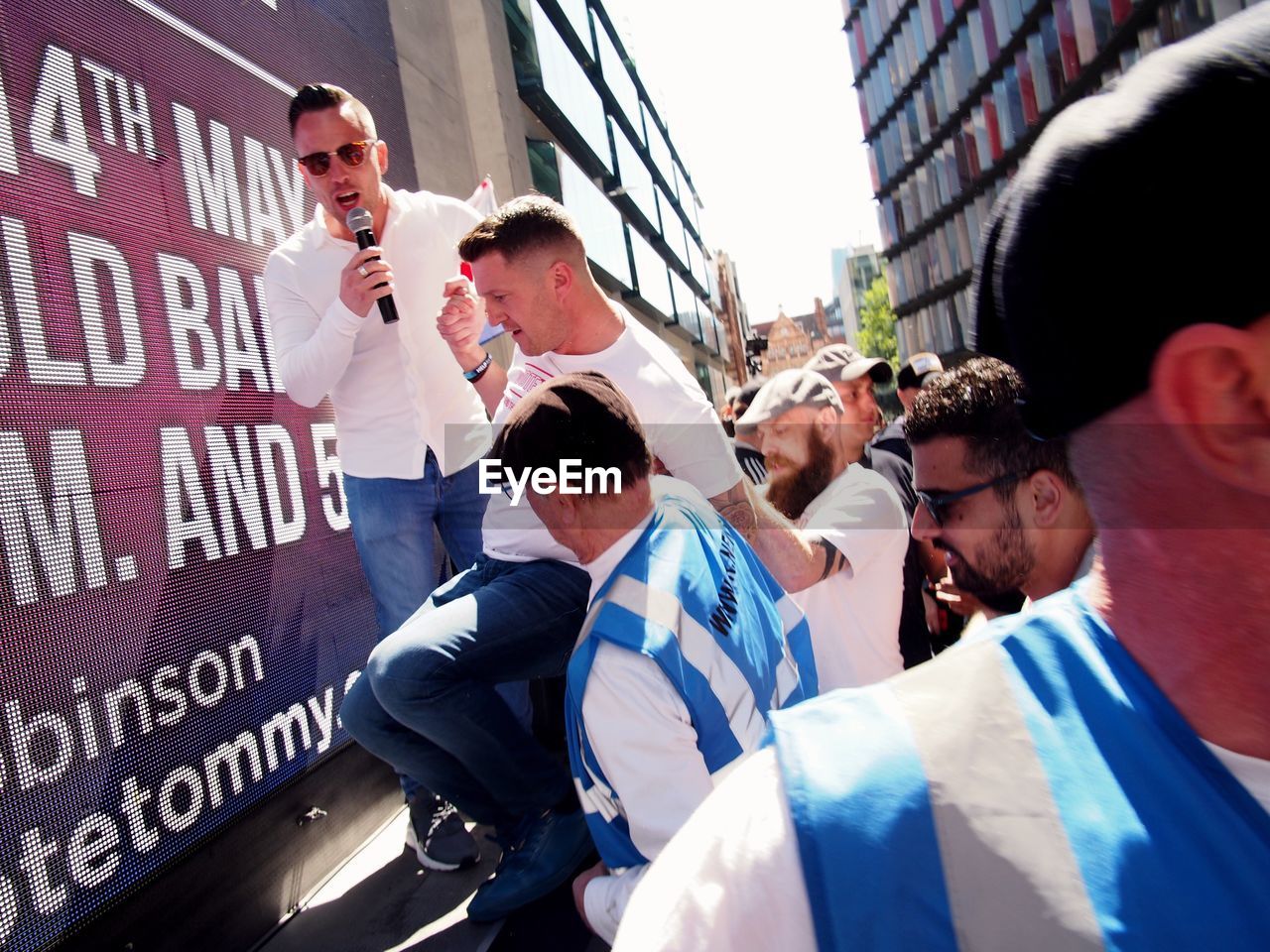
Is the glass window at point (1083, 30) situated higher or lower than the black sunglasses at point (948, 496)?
higher

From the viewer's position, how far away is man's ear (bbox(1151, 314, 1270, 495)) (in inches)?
23.1

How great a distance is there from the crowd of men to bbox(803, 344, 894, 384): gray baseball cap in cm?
123

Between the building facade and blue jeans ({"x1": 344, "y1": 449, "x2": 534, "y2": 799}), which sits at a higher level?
the building facade

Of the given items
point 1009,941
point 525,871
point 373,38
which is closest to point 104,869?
point 525,871

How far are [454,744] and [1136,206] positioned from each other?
2167mm

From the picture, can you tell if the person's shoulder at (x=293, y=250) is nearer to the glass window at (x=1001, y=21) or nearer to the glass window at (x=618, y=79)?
the glass window at (x=618, y=79)

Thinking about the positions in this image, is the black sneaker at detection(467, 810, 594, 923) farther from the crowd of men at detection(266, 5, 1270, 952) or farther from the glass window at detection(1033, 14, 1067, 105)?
the glass window at detection(1033, 14, 1067, 105)

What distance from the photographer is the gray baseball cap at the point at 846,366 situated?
5.26 meters

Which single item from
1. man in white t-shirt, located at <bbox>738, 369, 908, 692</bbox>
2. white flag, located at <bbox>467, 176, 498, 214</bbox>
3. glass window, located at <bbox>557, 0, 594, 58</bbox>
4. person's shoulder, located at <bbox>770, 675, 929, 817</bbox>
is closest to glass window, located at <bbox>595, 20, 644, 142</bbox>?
glass window, located at <bbox>557, 0, 594, 58</bbox>

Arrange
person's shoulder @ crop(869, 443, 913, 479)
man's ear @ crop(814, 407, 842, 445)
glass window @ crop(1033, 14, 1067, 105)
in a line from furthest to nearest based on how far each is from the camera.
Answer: glass window @ crop(1033, 14, 1067, 105)
person's shoulder @ crop(869, 443, 913, 479)
man's ear @ crop(814, 407, 842, 445)

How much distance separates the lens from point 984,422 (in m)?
1.94

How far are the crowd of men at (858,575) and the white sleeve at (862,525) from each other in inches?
0.5

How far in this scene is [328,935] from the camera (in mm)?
2391

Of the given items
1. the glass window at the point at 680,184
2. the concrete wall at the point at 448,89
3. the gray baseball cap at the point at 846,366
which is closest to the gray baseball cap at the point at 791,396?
the gray baseball cap at the point at 846,366
